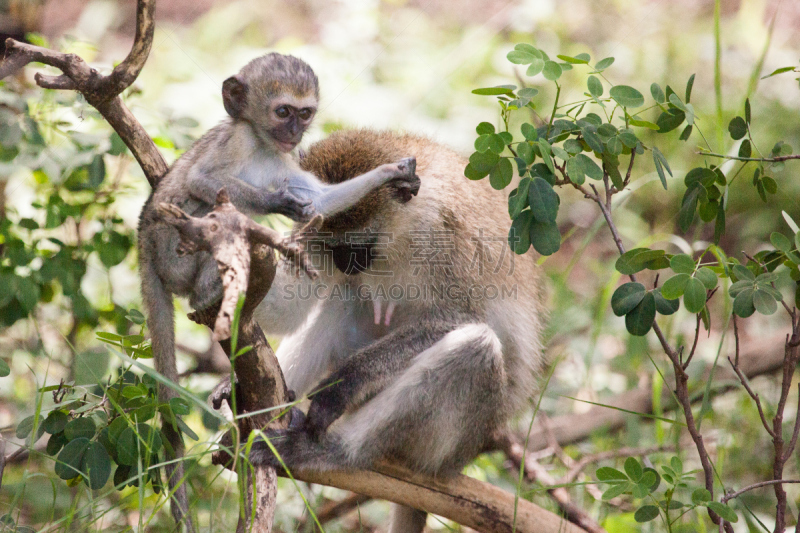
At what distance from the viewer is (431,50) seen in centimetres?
834

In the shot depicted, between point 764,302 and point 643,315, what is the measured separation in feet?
1.50

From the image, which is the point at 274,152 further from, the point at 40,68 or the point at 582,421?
the point at 582,421

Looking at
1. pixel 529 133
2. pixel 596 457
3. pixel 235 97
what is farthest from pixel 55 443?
pixel 596 457

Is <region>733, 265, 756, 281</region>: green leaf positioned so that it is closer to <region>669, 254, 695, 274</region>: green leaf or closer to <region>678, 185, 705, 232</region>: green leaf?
<region>669, 254, 695, 274</region>: green leaf

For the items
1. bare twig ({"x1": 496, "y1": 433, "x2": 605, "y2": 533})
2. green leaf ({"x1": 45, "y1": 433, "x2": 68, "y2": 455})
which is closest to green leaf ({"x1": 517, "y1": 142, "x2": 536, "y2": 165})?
bare twig ({"x1": 496, "y1": 433, "x2": 605, "y2": 533})

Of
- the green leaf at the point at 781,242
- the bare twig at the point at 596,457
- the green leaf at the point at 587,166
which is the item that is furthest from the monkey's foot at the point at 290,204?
the bare twig at the point at 596,457

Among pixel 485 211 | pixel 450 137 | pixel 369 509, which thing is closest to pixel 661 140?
pixel 450 137

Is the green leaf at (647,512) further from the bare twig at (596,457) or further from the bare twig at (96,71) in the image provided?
the bare twig at (96,71)

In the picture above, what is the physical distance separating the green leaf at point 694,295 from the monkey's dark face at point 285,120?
194 cm

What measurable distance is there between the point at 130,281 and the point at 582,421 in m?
3.93

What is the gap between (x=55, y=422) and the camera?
307cm

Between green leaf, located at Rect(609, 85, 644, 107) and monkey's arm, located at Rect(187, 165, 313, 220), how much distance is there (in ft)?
4.57

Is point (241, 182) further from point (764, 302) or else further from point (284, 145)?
point (764, 302)

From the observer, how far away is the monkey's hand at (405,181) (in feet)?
11.6
